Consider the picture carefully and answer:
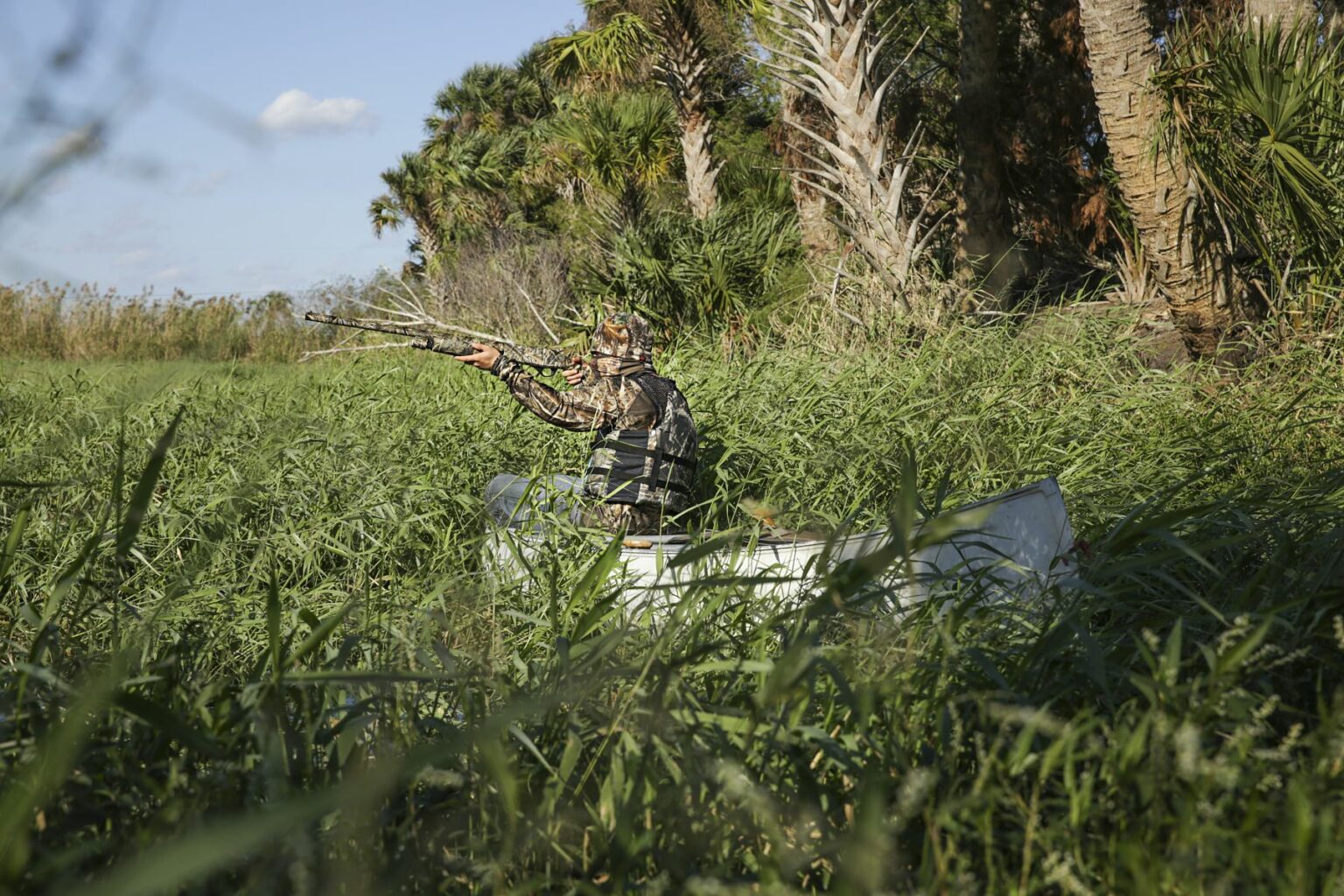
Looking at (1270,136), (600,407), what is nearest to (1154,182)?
(1270,136)

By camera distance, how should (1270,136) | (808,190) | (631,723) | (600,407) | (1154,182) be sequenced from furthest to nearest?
1. (808,190)
2. (1154,182)
3. (1270,136)
4. (600,407)
5. (631,723)

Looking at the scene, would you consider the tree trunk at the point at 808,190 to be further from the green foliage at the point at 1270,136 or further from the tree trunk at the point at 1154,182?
the green foliage at the point at 1270,136

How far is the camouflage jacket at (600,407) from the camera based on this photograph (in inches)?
173

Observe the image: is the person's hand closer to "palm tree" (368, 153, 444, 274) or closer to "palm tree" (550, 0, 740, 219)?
"palm tree" (550, 0, 740, 219)

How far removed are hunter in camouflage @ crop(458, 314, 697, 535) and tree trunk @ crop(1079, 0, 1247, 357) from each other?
419 centimetres

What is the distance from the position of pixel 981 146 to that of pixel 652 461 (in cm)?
638

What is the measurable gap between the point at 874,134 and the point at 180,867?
25.7 ft

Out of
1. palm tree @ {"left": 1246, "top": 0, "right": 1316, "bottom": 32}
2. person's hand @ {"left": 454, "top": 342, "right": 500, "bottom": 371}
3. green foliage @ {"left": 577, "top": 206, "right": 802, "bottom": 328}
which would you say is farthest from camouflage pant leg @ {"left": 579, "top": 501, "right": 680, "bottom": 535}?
palm tree @ {"left": 1246, "top": 0, "right": 1316, "bottom": 32}

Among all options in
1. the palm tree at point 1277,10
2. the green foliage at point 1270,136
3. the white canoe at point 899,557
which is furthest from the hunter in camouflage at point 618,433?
the palm tree at point 1277,10

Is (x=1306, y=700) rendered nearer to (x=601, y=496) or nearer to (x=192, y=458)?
(x=601, y=496)

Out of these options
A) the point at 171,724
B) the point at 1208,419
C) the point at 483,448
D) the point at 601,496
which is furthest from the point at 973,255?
the point at 171,724

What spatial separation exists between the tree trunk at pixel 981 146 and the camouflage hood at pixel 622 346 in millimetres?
5306

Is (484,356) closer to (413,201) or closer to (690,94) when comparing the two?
(690,94)

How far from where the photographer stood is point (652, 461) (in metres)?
4.36
